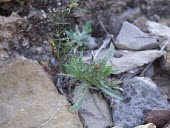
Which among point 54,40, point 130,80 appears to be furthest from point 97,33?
point 130,80

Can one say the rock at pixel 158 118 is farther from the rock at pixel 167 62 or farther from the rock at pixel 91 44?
the rock at pixel 91 44

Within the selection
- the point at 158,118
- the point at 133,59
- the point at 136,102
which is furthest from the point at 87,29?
the point at 158,118

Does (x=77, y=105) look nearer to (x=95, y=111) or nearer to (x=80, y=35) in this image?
(x=95, y=111)

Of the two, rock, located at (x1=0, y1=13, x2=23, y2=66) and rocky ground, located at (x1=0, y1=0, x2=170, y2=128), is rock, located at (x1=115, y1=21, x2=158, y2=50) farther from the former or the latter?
rock, located at (x1=0, y1=13, x2=23, y2=66)

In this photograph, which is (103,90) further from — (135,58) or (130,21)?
(130,21)

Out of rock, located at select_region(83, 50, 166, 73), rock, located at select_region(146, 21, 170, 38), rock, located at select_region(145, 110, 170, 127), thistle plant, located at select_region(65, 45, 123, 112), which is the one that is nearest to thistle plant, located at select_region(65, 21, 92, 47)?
rock, located at select_region(83, 50, 166, 73)
